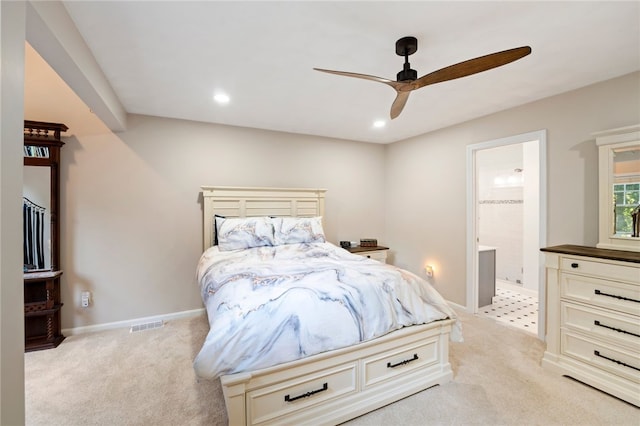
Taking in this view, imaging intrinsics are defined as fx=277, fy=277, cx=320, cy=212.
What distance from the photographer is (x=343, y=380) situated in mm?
1752

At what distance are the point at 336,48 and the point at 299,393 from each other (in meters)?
2.23

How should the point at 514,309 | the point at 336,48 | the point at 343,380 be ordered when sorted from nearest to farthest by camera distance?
1. the point at 343,380
2. the point at 336,48
3. the point at 514,309

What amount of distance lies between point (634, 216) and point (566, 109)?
1.11 metres

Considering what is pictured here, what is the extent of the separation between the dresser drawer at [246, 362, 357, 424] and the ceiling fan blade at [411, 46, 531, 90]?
1.87 m

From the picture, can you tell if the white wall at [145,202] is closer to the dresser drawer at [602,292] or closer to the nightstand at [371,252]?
the nightstand at [371,252]

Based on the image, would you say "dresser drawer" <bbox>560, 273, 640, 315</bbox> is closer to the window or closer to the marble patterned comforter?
the window

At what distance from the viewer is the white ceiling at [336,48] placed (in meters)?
1.55

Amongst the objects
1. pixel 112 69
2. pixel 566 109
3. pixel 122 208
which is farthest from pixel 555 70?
pixel 122 208

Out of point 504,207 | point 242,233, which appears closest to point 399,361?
point 242,233

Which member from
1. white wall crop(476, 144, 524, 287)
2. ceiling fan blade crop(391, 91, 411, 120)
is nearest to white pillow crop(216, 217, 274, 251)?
ceiling fan blade crop(391, 91, 411, 120)

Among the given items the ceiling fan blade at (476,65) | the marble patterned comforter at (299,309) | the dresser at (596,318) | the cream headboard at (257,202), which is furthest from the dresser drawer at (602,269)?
the cream headboard at (257,202)

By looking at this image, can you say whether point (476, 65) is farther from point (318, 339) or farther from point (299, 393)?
point (299, 393)

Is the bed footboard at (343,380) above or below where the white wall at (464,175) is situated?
below

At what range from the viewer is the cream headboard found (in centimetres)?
341
